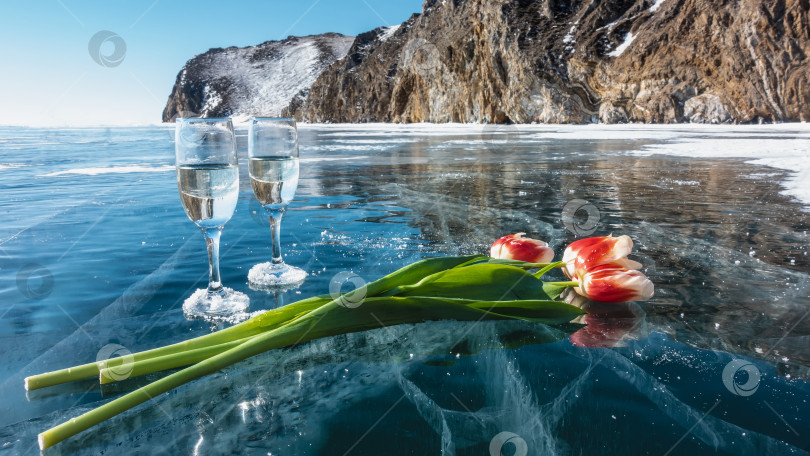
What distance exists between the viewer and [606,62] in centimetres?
3469

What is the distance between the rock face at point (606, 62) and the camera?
2788 cm

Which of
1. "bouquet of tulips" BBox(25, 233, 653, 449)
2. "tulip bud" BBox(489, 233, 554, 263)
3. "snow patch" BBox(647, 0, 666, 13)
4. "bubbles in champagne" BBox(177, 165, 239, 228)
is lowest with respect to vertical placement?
"bouquet of tulips" BBox(25, 233, 653, 449)

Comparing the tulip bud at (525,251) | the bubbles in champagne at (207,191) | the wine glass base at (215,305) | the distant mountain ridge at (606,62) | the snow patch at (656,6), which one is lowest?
the wine glass base at (215,305)

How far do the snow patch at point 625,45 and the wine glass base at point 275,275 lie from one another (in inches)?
1491

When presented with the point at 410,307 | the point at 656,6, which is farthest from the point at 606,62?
the point at 410,307

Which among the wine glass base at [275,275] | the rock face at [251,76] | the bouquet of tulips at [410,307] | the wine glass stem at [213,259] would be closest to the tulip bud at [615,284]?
the bouquet of tulips at [410,307]

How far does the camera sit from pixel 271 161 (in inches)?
60.3

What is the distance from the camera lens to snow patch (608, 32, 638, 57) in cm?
3442

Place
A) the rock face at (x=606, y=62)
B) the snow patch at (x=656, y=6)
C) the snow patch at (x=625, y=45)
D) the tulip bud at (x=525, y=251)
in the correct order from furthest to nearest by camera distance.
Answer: the snow patch at (x=656, y=6)
the snow patch at (x=625, y=45)
the rock face at (x=606, y=62)
the tulip bud at (x=525, y=251)

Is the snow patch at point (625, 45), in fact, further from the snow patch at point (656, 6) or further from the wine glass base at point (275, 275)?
the wine glass base at point (275, 275)

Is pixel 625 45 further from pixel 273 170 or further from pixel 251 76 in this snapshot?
pixel 251 76

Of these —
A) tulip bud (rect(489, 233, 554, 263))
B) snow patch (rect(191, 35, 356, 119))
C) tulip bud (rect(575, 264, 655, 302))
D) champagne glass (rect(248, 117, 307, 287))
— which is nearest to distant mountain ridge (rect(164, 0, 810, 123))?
tulip bud (rect(489, 233, 554, 263))

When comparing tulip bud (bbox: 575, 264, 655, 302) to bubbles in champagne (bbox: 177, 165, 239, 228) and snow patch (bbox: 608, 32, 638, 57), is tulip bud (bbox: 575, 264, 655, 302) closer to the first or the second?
bubbles in champagne (bbox: 177, 165, 239, 228)

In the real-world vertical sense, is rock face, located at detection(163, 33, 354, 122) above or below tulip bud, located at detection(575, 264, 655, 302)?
above
